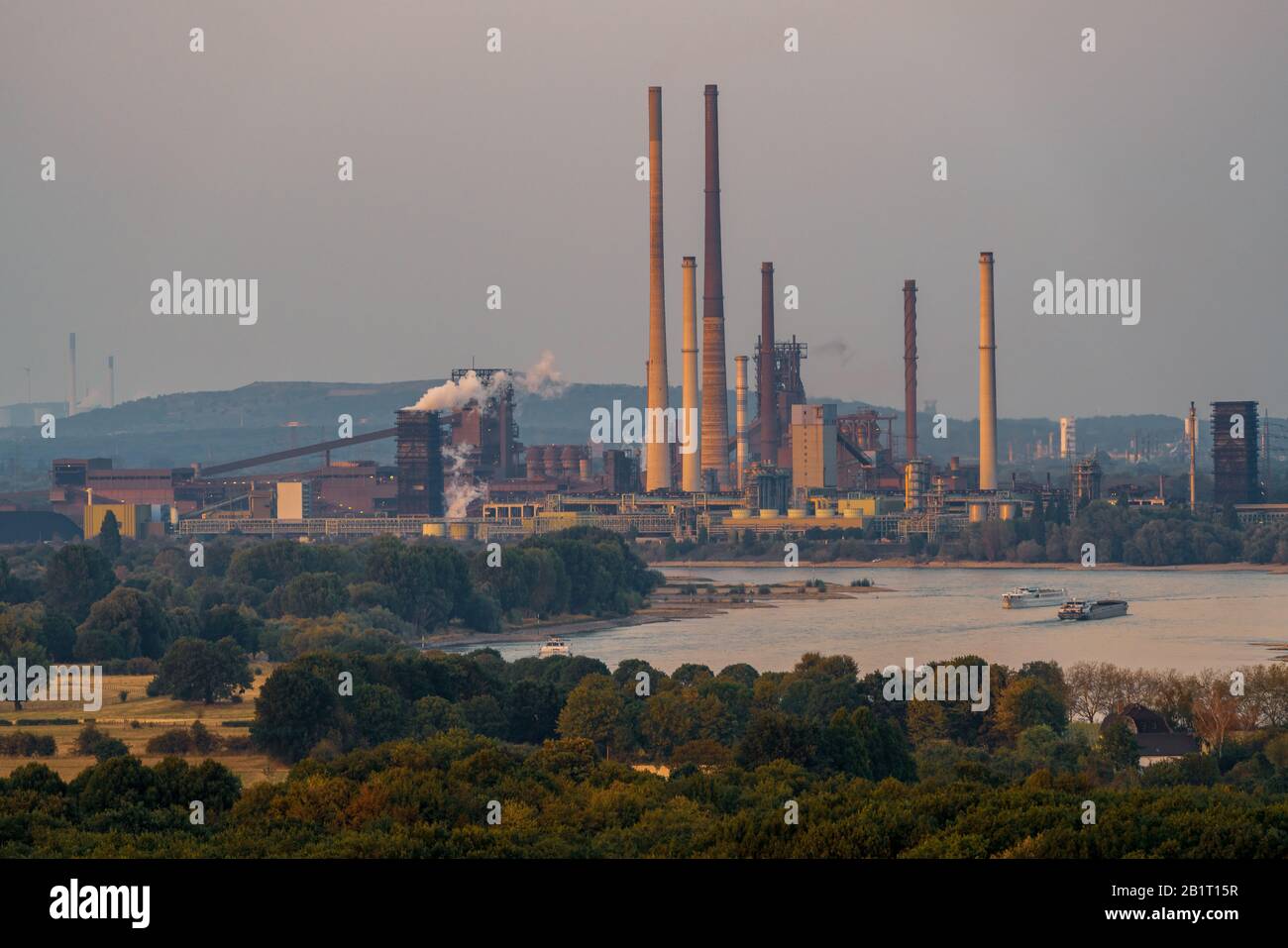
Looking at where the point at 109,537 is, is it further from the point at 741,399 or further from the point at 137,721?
the point at 137,721

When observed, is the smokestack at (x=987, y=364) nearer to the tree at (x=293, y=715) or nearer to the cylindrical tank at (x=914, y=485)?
the cylindrical tank at (x=914, y=485)

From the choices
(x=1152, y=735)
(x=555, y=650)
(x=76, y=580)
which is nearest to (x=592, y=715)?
(x=1152, y=735)

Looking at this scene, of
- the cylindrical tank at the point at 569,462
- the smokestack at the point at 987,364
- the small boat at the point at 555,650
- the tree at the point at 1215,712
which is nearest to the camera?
the tree at the point at 1215,712

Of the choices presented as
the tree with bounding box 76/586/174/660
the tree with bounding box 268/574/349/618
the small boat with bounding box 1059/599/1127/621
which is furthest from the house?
the tree with bounding box 268/574/349/618

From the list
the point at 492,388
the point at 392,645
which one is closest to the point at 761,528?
the point at 492,388

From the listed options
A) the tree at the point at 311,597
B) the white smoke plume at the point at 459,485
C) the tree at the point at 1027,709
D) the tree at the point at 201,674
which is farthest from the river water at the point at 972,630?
the white smoke plume at the point at 459,485

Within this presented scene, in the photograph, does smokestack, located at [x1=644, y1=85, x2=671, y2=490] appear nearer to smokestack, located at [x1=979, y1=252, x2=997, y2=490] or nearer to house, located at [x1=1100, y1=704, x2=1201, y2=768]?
smokestack, located at [x1=979, y1=252, x2=997, y2=490]
